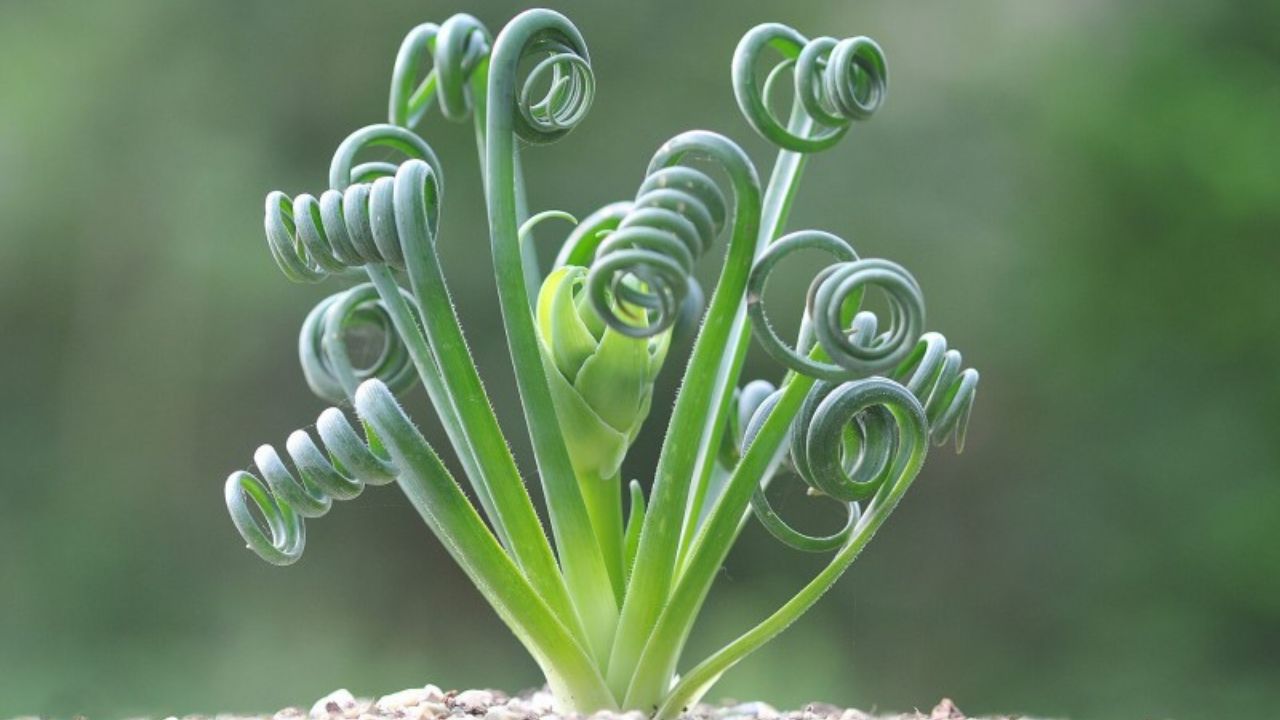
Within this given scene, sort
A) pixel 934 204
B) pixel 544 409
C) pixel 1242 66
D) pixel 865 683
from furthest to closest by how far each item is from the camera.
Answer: pixel 1242 66
pixel 934 204
pixel 865 683
pixel 544 409

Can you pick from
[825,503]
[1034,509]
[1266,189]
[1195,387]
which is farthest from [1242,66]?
[825,503]

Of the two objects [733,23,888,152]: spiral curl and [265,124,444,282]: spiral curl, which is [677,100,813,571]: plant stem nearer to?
[733,23,888,152]: spiral curl

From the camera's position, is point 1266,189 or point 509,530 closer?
point 509,530

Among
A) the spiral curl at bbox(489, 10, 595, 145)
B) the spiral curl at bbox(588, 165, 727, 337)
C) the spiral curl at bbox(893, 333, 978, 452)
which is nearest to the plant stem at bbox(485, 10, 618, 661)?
the spiral curl at bbox(489, 10, 595, 145)

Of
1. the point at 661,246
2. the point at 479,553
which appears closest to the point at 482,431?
the point at 479,553

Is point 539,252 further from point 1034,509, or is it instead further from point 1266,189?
point 1266,189

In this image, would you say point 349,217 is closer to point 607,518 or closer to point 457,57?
point 457,57
